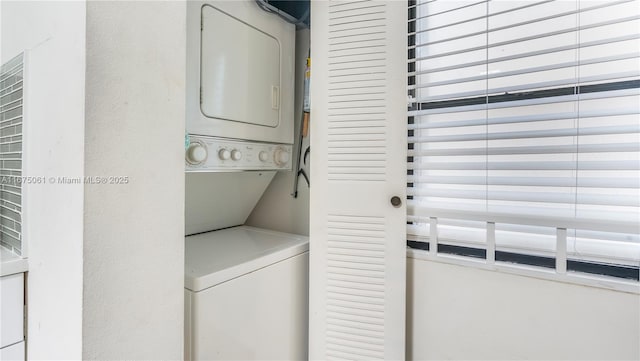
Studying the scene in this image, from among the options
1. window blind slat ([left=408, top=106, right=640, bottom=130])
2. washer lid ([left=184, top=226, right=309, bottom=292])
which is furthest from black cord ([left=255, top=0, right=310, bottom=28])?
washer lid ([left=184, top=226, right=309, bottom=292])

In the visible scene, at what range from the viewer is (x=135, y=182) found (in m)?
0.71

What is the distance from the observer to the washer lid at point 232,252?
109cm

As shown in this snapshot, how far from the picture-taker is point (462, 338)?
132 cm

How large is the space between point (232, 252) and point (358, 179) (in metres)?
0.68

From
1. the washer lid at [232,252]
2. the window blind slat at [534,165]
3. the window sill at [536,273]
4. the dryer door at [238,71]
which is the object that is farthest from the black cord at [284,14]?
the window sill at [536,273]

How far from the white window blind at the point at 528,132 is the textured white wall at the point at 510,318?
11 cm

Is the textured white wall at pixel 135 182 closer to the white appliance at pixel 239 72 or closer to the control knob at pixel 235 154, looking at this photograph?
the white appliance at pixel 239 72

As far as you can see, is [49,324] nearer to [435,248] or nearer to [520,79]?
[435,248]

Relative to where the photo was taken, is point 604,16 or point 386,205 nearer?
point 604,16

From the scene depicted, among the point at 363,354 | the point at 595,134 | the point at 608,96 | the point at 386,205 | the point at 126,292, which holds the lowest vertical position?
the point at 363,354

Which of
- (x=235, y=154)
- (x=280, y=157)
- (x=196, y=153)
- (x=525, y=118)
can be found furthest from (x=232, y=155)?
(x=525, y=118)

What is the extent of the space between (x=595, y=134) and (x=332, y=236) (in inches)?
44.4

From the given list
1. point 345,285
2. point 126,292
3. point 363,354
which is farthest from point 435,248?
point 126,292

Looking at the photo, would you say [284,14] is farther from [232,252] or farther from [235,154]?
[232,252]
